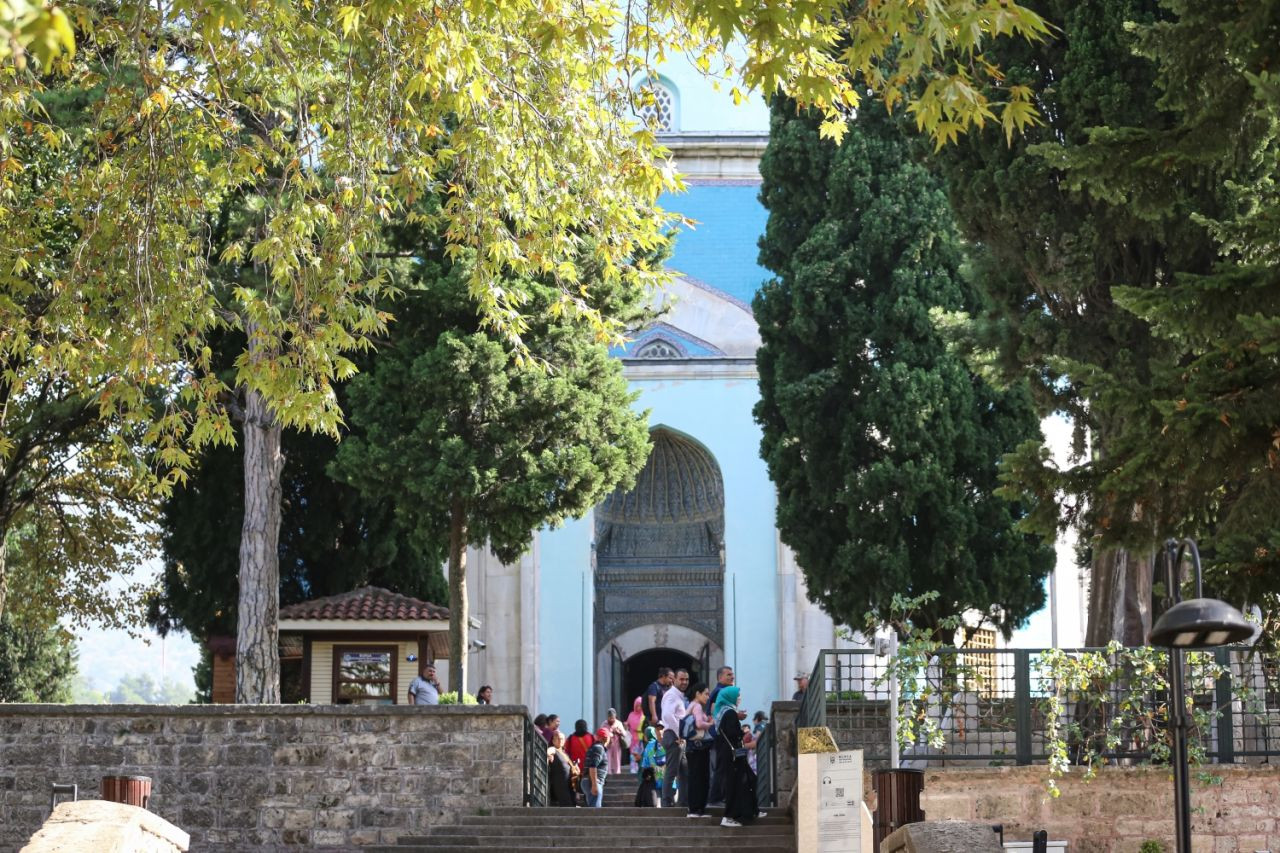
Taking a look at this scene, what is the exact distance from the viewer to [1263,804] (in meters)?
13.9

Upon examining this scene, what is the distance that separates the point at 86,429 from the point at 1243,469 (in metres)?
17.7

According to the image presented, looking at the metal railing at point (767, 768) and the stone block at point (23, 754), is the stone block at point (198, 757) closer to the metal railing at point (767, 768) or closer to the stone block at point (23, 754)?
the stone block at point (23, 754)

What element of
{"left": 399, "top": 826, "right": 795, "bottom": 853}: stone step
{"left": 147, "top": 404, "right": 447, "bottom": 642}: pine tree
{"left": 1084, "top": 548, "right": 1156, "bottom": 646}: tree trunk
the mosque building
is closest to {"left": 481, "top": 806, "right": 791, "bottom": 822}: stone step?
{"left": 399, "top": 826, "right": 795, "bottom": 853}: stone step

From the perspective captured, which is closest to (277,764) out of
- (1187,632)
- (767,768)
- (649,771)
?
(649,771)

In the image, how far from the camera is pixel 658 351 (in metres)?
26.5

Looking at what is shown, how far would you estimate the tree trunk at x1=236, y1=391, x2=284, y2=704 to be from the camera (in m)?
17.2

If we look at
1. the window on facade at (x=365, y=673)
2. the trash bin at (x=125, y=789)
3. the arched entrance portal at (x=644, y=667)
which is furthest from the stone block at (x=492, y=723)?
the arched entrance portal at (x=644, y=667)

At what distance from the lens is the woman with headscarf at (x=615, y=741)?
65.6 ft

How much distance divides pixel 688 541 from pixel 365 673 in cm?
750

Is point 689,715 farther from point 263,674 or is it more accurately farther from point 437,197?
point 437,197

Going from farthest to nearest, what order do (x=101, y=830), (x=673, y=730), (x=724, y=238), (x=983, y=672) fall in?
(x=724, y=238) < (x=673, y=730) < (x=983, y=672) < (x=101, y=830)

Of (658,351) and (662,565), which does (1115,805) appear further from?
(658,351)

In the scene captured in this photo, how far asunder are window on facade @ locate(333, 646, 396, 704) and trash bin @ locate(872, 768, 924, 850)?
10.6 m

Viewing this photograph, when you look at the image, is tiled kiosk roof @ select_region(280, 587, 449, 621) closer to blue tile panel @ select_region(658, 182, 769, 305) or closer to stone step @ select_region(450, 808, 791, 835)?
stone step @ select_region(450, 808, 791, 835)
